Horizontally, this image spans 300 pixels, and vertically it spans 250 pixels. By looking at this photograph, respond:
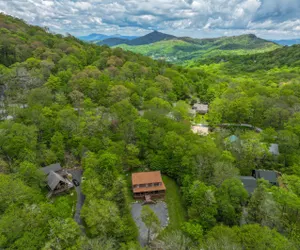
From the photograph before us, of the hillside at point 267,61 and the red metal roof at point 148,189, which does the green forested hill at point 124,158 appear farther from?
the hillside at point 267,61

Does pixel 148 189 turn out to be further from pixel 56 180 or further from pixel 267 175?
pixel 267 175

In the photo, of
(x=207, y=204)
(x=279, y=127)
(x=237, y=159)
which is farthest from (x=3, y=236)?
(x=279, y=127)

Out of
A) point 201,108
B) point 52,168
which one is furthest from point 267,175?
point 52,168

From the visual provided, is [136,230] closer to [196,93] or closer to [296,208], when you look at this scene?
[296,208]

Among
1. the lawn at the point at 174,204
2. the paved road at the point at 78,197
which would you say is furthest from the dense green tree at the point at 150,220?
the paved road at the point at 78,197

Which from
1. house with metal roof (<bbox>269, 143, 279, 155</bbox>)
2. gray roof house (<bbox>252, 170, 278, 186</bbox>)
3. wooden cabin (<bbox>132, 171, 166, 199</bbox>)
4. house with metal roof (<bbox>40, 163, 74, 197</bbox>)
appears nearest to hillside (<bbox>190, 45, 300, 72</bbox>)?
house with metal roof (<bbox>269, 143, 279, 155</bbox>)

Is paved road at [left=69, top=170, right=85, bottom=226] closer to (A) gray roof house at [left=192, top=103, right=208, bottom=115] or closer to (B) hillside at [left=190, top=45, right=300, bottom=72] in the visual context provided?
(A) gray roof house at [left=192, top=103, right=208, bottom=115]
